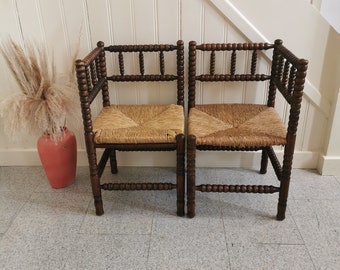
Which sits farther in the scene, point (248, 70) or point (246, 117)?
point (248, 70)

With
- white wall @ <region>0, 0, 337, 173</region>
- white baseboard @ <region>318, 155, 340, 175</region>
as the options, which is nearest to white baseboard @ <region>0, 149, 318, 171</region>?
white baseboard @ <region>318, 155, 340, 175</region>

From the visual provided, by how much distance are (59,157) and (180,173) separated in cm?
69

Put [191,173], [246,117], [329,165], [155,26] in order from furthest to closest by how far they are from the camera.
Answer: [329,165], [155,26], [246,117], [191,173]

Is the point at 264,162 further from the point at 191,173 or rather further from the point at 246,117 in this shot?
the point at 191,173

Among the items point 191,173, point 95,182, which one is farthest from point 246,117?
point 95,182

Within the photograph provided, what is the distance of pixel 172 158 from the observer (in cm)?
206

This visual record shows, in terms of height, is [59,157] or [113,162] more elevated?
[59,157]

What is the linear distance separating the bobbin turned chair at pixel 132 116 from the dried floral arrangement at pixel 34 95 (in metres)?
0.16

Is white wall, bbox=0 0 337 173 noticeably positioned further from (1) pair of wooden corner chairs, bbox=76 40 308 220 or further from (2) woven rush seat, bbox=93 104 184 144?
(2) woven rush seat, bbox=93 104 184 144

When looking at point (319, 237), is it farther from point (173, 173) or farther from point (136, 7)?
point (136, 7)

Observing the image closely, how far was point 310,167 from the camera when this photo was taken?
2.04 metres

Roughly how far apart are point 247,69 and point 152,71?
508 mm

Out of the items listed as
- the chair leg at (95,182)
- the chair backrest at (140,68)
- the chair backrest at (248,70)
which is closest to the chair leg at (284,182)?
the chair backrest at (248,70)

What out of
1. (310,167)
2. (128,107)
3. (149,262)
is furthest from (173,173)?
(310,167)
